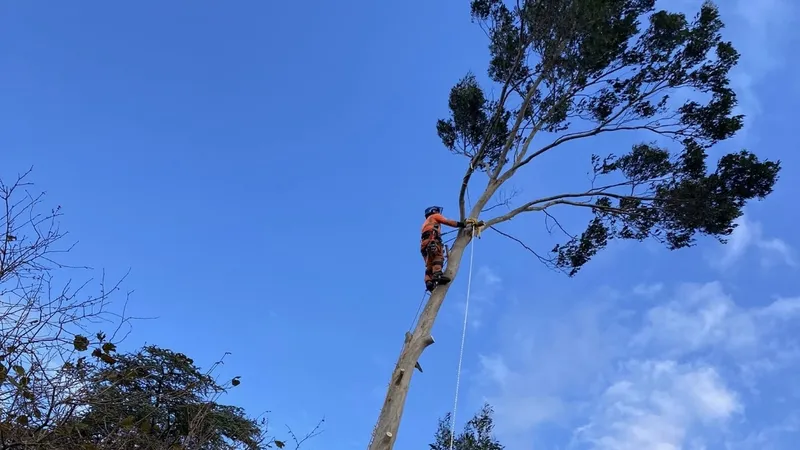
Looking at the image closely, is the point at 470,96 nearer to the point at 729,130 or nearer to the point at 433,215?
the point at 433,215

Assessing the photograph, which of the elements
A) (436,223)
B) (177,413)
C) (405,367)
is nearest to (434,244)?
(436,223)

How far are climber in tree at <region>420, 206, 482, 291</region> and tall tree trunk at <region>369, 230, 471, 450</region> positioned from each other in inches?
3.8

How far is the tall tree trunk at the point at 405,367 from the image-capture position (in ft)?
16.2

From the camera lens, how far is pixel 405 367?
536 cm

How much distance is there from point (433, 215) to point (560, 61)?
10.0ft

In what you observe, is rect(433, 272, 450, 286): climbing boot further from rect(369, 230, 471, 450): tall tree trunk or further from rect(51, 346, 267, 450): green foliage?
rect(51, 346, 267, 450): green foliage

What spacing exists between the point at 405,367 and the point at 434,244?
56.2 inches

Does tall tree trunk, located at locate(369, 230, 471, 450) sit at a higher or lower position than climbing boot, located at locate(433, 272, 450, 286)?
lower

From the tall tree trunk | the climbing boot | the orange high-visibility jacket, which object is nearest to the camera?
the tall tree trunk

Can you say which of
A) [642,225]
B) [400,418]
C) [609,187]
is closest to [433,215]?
[400,418]

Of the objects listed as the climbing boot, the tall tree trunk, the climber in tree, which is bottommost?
the tall tree trunk

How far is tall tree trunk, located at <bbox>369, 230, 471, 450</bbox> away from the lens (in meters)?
4.93

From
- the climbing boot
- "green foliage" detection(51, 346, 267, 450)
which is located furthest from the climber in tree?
"green foliage" detection(51, 346, 267, 450)

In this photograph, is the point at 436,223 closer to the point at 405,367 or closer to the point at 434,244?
the point at 434,244
